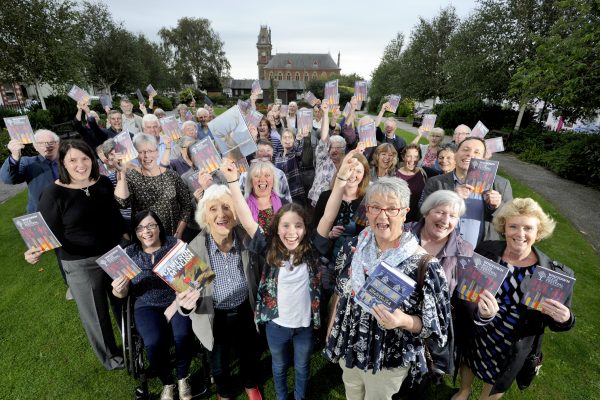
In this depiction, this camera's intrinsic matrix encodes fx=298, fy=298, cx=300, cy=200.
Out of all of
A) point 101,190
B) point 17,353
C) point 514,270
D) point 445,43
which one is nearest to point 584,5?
point 514,270

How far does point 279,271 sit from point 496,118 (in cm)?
2136

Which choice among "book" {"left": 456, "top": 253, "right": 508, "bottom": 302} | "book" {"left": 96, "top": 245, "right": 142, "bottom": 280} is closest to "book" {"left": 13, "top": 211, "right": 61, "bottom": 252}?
"book" {"left": 96, "top": 245, "right": 142, "bottom": 280}

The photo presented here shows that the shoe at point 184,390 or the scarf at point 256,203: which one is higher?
the scarf at point 256,203

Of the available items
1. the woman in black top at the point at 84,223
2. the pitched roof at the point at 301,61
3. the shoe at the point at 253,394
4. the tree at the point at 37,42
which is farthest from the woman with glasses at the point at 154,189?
the pitched roof at the point at 301,61

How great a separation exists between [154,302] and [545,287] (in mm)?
3338

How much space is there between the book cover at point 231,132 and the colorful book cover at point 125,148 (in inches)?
52.4

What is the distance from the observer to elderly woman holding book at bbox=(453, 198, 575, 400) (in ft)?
7.21

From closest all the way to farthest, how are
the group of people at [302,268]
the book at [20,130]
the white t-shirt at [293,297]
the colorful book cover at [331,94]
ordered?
1. the group of people at [302,268]
2. the white t-shirt at [293,297]
3. the book at [20,130]
4. the colorful book cover at [331,94]

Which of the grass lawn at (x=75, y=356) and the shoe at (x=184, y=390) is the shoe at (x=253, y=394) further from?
the shoe at (x=184, y=390)

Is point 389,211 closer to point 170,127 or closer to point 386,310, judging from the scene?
point 386,310

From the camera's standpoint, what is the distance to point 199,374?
3.53 m

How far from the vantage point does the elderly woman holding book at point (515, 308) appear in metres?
2.20

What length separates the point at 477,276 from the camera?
2141 mm

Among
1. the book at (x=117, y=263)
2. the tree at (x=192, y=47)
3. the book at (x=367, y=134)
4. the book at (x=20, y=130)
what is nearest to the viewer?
the book at (x=117, y=263)
